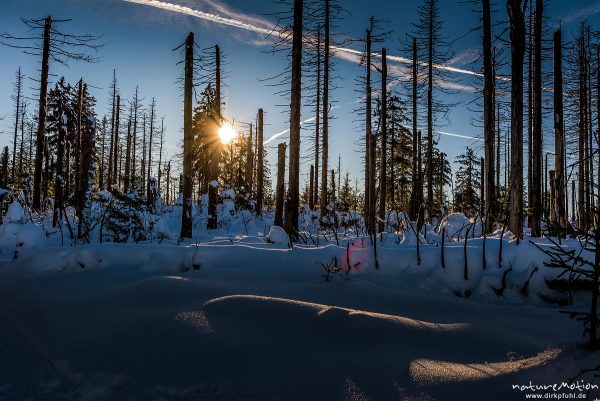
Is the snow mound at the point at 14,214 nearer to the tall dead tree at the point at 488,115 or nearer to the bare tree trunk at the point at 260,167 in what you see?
the tall dead tree at the point at 488,115

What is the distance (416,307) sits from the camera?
7.67ft

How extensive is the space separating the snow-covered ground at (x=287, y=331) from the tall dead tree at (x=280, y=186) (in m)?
5.69

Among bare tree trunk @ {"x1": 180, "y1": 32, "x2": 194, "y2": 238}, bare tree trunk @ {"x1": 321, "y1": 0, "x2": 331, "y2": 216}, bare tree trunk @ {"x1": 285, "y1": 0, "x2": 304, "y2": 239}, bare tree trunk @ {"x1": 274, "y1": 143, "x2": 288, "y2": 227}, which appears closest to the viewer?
bare tree trunk @ {"x1": 285, "y1": 0, "x2": 304, "y2": 239}

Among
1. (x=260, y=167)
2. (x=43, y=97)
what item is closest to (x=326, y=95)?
(x=260, y=167)

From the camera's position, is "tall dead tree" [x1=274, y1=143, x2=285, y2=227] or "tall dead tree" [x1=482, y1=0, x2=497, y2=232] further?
"tall dead tree" [x1=482, y1=0, x2=497, y2=232]

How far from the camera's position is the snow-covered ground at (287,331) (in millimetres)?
1349

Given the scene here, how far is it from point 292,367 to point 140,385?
62 centimetres

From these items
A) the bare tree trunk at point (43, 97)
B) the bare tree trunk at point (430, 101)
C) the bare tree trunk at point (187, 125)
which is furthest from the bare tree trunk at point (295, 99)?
the bare tree trunk at point (43, 97)

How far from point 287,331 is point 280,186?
751cm

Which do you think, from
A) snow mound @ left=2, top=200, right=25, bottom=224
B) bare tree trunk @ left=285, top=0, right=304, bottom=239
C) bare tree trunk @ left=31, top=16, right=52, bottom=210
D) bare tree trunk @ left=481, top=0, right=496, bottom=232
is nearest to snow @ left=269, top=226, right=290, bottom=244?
bare tree trunk @ left=285, top=0, right=304, bottom=239

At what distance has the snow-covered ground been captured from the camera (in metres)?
1.35

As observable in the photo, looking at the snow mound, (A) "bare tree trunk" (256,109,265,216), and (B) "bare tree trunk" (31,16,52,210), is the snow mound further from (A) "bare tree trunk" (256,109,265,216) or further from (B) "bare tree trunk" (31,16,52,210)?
(A) "bare tree trunk" (256,109,265,216)

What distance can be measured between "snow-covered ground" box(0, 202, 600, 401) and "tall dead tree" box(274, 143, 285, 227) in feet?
18.7

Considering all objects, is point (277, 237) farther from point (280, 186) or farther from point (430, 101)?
point (430, 101)
